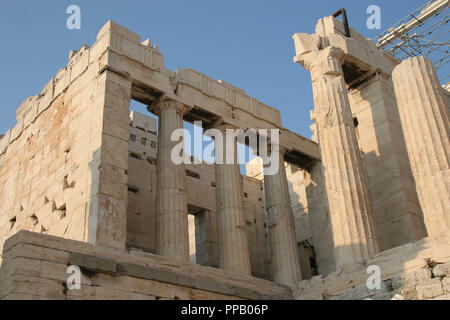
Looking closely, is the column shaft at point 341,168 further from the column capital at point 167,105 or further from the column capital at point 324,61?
the column capital at point 167,105

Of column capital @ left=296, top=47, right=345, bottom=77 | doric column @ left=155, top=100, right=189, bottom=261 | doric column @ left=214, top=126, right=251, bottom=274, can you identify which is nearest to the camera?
doric column @ left=155, top=100, right=189, bottom=261

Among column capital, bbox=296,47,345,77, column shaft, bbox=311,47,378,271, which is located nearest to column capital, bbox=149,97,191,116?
column capital, bbox=296,47,345,77

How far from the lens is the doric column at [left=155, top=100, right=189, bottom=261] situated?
17.5 metres

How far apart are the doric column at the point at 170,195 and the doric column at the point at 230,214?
6.23ft

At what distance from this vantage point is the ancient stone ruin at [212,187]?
1425cm

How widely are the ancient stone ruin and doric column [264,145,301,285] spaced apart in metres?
0.05

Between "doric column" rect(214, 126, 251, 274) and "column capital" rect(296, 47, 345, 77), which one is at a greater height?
"column capital" rect(296, 47, 345, 77)

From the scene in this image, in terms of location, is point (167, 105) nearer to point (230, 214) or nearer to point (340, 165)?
point (230, 214)

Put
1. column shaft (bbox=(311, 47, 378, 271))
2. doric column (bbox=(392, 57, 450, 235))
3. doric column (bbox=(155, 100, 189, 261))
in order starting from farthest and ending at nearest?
1. doric column (bbox=(155, 100, 189, 261))
2. column shaft (bbox=(311, 47, 378, 271))
3. doric column (bbox=(392, 57, 450, 235))

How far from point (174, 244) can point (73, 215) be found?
3.14m

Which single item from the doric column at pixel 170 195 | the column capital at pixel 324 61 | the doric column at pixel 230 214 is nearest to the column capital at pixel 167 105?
the doric column at pixel 170 195

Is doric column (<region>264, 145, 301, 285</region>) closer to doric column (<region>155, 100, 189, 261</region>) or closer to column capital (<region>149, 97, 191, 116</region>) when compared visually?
doric column (<region>155, 100, 189, 261</region>)

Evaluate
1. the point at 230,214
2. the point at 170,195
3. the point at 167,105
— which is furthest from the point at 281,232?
the point at 167,105

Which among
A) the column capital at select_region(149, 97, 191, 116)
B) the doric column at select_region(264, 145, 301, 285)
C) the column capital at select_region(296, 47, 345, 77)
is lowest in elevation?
the doric column at select_region(264, 145, 301, 285)
